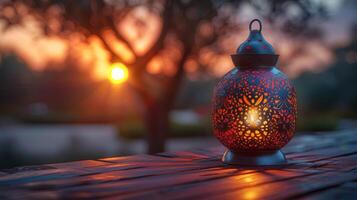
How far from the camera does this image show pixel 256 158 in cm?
200

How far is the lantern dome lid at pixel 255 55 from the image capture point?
1.99 m

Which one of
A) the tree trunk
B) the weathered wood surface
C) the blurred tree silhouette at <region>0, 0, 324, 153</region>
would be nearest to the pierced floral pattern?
the weathered wood surface

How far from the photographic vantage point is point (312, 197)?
1.44 m

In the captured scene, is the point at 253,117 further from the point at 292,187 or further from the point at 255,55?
the point at 292,187

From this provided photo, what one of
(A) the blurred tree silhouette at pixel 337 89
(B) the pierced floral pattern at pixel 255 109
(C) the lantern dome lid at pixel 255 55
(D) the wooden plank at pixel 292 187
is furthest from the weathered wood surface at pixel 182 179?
(A) the blurred tree silhouette at pixel 337 89

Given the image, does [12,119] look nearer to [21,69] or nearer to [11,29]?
[21,69]

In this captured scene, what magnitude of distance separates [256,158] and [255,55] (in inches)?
15.9

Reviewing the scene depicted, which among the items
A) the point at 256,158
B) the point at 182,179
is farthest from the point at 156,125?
the point at 182,179

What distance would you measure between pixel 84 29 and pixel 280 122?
14.5ft

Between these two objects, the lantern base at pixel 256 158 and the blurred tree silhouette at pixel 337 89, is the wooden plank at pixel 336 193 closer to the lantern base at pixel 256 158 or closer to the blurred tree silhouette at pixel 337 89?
the lantern base at pixel 256 158

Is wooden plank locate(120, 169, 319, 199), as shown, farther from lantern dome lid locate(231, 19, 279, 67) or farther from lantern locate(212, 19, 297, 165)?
lantern dome lid locate(231, 19, 279, 67)

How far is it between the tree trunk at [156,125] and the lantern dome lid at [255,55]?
4775 millimetres

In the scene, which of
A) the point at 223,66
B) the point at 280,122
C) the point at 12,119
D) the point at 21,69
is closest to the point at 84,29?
the point at 223,66

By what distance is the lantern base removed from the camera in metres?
2.00
